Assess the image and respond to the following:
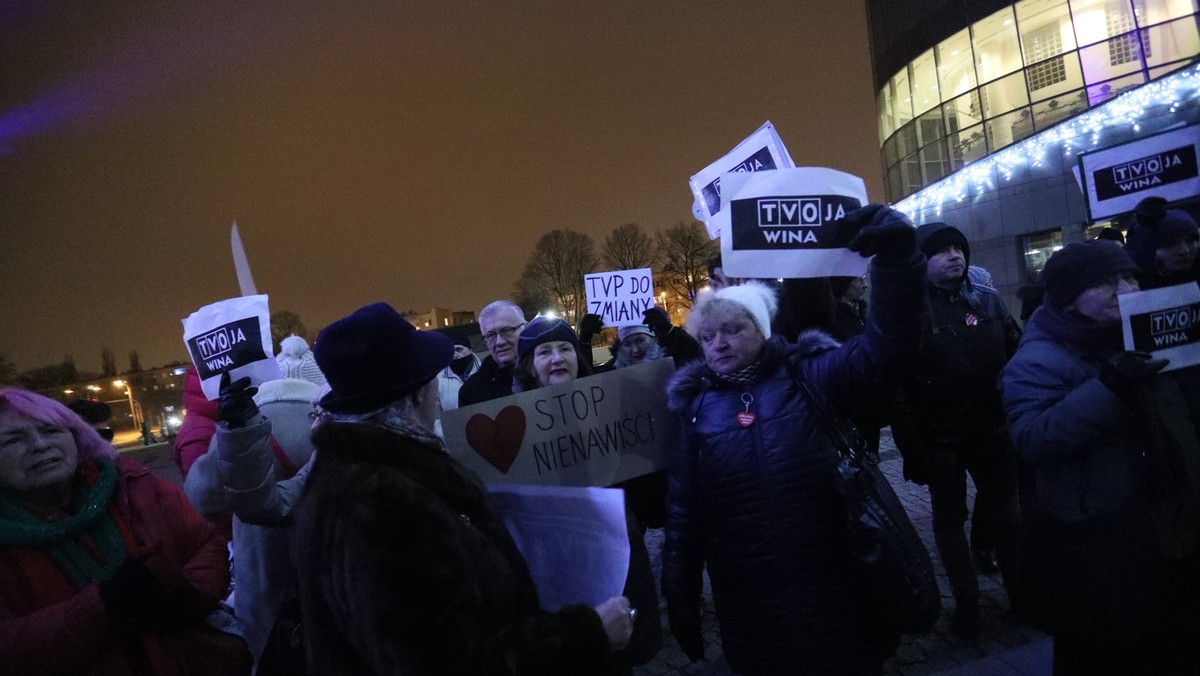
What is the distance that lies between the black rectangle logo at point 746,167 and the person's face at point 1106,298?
1.69m

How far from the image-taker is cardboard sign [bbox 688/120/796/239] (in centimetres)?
375

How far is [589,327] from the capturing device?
556 cm

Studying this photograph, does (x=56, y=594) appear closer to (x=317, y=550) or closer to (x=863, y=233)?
(x=317, y=550)

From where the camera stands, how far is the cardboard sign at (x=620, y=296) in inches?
241

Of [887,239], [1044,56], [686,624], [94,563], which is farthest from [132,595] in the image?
[1044,56]

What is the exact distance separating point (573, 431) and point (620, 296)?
3.12 metres

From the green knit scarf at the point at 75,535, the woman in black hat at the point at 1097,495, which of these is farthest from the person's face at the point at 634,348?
the green knit scarf at the point at 75,535

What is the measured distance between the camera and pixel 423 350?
2014 mm

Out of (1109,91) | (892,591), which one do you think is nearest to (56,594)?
(892,591)

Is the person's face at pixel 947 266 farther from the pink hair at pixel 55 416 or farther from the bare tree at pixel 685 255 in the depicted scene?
the bare tree at pixel 685 255

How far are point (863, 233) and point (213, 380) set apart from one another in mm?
3060

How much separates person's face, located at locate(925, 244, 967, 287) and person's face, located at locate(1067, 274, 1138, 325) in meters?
1.23

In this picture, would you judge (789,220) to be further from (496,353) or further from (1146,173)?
(496,353)

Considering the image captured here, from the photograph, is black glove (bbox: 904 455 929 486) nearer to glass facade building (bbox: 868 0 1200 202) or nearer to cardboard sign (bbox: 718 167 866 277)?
cardboard sign (bbox: 718 167 866 277)
